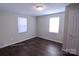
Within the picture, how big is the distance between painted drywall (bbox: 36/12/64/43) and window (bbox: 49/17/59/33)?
0.83 ft

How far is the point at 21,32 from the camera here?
15.2 feet

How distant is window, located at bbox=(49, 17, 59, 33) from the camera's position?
4.50m

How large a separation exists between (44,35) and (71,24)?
123 inches

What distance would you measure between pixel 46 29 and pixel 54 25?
840 millimetres

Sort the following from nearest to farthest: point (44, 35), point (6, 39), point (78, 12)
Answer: point (78, 12) < point (6, 39) < point (44, 35)

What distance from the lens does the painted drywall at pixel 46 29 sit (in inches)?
166

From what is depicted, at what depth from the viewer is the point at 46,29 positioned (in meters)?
5.27

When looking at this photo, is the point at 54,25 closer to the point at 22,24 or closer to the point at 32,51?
the point at 22,24

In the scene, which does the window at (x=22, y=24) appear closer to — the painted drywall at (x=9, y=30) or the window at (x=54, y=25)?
the painted drywall at (x=9, y=30)

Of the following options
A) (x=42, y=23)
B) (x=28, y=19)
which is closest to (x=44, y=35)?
(x=42, y=23)

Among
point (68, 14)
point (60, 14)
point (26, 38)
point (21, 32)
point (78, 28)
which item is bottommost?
point (26, 38)

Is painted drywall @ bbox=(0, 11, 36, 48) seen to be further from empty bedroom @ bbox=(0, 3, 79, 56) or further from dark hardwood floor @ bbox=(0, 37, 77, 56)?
dark hardwood floor @ bbox=(0, 37, 77, 56)

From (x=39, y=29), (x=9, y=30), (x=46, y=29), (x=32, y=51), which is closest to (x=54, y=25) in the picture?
(x=46, y=29)

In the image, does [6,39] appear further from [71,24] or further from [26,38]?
[71,24]
